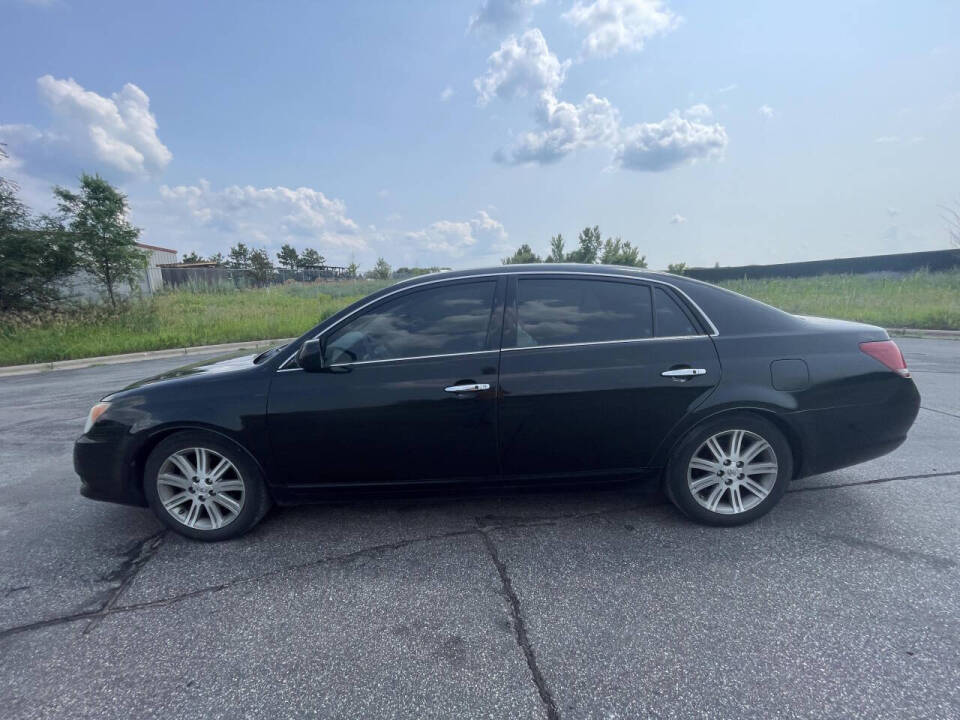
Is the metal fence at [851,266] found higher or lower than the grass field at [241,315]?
higher

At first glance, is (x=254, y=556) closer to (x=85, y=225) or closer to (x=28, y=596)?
(x=28, y=596)

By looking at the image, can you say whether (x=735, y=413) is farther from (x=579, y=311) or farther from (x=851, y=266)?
(x=851, y=266)

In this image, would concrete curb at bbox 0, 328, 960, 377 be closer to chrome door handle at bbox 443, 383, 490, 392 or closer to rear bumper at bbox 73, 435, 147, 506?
rear bumper at bbox 73, 435, 147, 506

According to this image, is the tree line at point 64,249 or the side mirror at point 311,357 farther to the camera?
the tree line at point 64,249

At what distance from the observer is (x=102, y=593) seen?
8.02 ft

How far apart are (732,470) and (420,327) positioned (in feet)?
6.77

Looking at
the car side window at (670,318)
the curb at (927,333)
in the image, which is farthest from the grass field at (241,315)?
the car side window at (670,318)

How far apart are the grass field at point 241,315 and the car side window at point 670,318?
12.9 meters

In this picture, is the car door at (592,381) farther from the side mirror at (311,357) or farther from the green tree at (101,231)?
the green tree at (101,231)

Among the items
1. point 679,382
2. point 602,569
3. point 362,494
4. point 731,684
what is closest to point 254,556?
point 362,494

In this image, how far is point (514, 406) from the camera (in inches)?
107

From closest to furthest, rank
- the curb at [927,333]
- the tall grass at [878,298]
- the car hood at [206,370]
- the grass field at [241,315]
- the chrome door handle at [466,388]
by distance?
the chrome door handle at [466,388], the car hood at [206,370], the curb at [927,333], the grass field at [241,315], the tall grass at [878,298]

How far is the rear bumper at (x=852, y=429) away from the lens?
2832 millimetres

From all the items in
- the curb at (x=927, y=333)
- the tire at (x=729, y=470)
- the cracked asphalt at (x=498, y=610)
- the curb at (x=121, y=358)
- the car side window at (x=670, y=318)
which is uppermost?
the car side window at (x=670, y=318)
